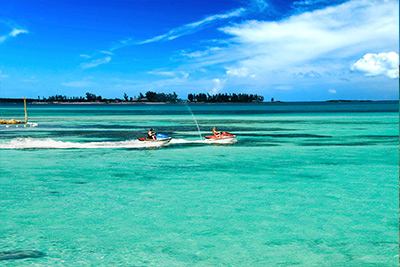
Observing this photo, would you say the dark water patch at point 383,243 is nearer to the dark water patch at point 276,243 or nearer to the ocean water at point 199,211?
the ocean water at point 199,211

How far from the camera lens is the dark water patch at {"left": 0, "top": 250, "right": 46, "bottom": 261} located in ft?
→ 35.4

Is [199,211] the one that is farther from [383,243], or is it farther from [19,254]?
[19,254]

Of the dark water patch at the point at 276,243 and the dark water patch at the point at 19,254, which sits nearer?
the dark water patch at the point at 19,254

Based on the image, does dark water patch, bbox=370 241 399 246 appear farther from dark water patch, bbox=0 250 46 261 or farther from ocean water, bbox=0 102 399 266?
dark water patch, bbox=0 250 46 261

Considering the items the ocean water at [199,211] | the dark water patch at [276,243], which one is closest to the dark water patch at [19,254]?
the ocean water at [199,211]

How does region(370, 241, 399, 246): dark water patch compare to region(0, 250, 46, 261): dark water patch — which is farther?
region(370, 241, 399, 246): dark water patch

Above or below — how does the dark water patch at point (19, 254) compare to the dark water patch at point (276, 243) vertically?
above

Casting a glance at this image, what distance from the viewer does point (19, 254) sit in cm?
1105

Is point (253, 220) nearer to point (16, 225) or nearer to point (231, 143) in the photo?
point (16, 225)

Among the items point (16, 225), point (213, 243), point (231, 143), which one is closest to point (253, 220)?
point (213, 243)

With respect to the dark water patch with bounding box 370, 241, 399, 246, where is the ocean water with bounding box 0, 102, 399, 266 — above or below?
above

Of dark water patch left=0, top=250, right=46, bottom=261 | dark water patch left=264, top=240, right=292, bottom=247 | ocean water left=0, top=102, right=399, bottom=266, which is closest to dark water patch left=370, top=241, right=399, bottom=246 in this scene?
ocean water left=0, top=102, right=399, bottom=266

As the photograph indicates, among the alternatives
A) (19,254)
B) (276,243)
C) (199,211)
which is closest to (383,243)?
(276,243)

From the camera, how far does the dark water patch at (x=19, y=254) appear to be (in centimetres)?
1078
